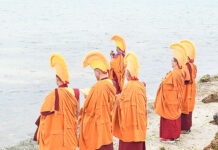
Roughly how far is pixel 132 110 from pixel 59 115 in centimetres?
162

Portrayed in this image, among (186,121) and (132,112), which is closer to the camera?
(132,112)

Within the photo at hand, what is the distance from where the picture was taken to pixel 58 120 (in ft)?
22.4

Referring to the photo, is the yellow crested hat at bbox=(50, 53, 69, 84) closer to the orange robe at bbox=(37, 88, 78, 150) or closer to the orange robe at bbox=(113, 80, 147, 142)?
the orange robe at bbox=(37, 88, 78, 150)

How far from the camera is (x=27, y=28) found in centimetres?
3794

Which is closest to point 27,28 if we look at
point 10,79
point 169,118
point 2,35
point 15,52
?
point 2,35

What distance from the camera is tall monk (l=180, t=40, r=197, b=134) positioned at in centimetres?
996

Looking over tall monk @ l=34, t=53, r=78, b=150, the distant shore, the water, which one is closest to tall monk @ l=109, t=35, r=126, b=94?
the distant shore

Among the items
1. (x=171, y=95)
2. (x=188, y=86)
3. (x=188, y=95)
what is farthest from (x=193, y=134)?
(x=171, y=95)

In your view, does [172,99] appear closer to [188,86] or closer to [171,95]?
[171,95]

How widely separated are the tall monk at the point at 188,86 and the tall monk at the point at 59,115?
150 inches

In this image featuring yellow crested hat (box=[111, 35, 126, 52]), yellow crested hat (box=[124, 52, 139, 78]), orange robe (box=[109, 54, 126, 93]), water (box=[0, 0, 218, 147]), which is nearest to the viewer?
yellow crested hat (box=[124, 52, 139, 78])

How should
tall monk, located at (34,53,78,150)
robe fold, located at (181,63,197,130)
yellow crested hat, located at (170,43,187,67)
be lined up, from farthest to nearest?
robe fold, located at (181,63,197,130), yellow crested hat, located at (170,43,187,67), tall monk, located at (34,53,78,150)

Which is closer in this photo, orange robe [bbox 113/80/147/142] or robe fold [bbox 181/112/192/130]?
orange robe [bbox 113/80/147/142]

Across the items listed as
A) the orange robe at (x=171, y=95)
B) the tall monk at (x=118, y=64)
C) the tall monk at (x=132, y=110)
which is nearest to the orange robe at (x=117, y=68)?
the tall monk at (x=118, y=64)
